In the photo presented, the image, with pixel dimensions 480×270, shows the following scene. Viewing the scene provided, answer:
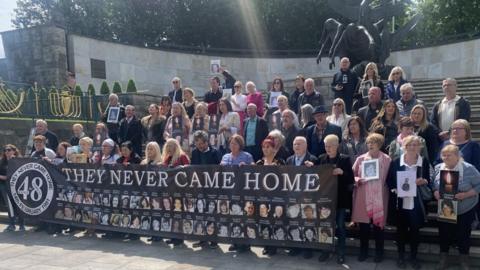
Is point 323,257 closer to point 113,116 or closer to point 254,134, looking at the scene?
point 254,134

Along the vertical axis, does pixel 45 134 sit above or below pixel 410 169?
above

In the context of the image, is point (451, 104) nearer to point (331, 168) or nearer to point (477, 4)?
→ point (331, 168)

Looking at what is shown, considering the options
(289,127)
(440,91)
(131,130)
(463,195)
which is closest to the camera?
(463,195)

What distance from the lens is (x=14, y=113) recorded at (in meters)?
11.4

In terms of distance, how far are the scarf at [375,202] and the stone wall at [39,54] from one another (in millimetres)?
15334

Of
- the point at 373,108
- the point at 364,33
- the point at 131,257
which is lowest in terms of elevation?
the point at 131,257

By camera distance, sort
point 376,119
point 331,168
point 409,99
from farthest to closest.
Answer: point 409,99
point 376,119
point 331,168

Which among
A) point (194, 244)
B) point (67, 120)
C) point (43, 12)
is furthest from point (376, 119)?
point (43, 12)

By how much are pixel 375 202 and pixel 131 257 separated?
3304 millimetres

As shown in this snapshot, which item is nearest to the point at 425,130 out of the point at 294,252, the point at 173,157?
the point at 294,252

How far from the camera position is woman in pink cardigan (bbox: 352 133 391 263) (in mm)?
5238

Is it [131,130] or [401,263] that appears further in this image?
[131,130]

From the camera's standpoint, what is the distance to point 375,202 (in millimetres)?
5234

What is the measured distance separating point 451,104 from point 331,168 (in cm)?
254
